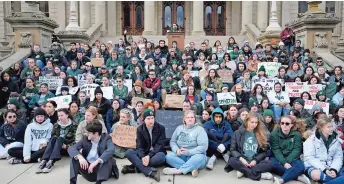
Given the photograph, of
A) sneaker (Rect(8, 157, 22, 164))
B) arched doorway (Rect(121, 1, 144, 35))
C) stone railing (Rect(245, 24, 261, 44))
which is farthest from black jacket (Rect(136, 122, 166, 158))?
arched doorway (Rect(121, 1, 144, 35))

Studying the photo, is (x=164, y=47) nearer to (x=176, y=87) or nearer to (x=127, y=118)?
(x=176, y=87)

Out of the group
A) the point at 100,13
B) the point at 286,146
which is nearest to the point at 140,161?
the point at 286,146

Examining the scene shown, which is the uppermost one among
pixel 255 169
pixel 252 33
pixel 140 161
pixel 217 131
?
pixel 252 33

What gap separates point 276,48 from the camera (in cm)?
1537

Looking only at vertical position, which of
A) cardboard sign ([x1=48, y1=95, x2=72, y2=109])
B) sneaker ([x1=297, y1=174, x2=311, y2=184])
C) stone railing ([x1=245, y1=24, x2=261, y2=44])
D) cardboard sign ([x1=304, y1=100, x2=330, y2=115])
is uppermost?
stone railing ([x1=245, y1=24, x2=261, y2=44])

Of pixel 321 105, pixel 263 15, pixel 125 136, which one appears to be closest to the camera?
pixel 125 136

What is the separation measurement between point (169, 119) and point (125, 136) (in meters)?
1.48

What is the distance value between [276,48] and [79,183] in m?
11.4

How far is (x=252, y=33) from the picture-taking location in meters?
22.8

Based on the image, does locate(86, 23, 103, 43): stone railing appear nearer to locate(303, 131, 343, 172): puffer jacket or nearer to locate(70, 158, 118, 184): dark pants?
locate(70, 158, 118, 184): dark pants

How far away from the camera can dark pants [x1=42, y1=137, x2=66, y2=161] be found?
22.9 ft

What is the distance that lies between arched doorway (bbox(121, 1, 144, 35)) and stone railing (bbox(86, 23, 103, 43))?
4.22m

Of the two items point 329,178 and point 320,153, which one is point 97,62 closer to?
point 320,153

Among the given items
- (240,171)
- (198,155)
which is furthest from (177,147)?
(240,171)
